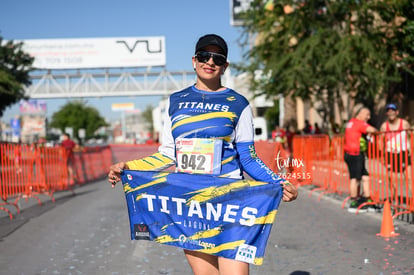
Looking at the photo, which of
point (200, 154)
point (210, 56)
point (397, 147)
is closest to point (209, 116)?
point (200, 154)

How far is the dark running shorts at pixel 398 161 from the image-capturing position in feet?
31.5

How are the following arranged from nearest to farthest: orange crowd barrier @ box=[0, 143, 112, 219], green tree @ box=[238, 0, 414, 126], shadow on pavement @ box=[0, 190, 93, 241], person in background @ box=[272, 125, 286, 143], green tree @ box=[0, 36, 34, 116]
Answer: shadow on pavement @ box=[0, 190, 93, 241] → orange crowd barrier @ box=[0, 143, 112, 219] → person in background @ box=[272, 125, 286, 143] → green tree @ box=[238, 0, 414, 126] → green tree @ box=[0, 36, 34, 116]

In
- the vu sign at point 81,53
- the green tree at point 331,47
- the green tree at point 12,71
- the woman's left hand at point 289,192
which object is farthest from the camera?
the vu sign at point 81,53

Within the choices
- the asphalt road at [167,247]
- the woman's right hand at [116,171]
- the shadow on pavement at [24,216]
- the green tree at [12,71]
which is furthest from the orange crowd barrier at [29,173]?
the green tree at [12,71]

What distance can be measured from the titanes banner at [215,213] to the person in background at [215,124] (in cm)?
7

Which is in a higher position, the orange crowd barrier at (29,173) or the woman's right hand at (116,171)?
the woman's right hand at (116,171)

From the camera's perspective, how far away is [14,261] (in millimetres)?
7051

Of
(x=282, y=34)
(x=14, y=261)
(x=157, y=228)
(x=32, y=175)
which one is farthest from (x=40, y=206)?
(x=282, y=34)

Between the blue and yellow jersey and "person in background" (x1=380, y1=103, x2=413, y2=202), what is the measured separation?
647 centimetres

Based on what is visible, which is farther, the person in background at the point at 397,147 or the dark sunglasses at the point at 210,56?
the person in background at the point at 397,147

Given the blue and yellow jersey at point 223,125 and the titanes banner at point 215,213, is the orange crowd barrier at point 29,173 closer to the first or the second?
the titanes banner at point 215,213

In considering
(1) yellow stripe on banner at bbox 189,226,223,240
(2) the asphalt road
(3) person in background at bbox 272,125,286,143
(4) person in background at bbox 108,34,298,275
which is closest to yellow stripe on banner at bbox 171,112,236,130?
(4) person in background at bbox 108,34,298,275

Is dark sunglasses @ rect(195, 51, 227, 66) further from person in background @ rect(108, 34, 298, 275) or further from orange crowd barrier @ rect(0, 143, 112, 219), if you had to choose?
orange crowd barrier @ rect(0, 143, 112, 219)

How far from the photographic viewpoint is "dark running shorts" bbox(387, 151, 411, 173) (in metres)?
9.61
